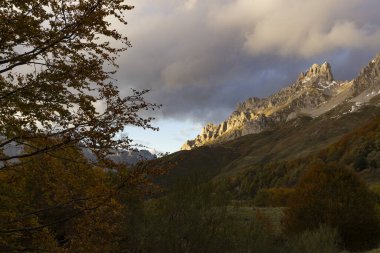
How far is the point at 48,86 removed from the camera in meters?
8.99

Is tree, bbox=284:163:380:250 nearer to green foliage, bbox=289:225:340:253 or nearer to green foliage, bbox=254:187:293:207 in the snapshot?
green foliage, bbox=289:225:340:253

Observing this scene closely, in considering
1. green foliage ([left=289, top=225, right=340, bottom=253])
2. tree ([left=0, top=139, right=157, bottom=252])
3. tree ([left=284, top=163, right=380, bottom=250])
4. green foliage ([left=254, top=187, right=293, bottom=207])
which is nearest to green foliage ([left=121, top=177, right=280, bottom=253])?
green foliage ([left=289, top=225, right=340, bottom=253])

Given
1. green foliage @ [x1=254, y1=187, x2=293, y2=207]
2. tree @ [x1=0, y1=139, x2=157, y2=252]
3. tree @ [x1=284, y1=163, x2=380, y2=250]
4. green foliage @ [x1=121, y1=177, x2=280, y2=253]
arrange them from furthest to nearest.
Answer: green foliage @ [x1=254, y1=187, x2=293, y2=207] < tree @ [x1=284, y1=163, x2=380, y2=250] < green foliage @ [x1=121, y1=177, x2=280, y2=253] < tree @ [x1=0, y1=139, x2=157, y2=252]

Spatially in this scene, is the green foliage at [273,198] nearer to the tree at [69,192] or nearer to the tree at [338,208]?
the tree at [338,208]

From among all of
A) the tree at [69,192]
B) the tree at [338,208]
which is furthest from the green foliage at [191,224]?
the tree at [338,208]

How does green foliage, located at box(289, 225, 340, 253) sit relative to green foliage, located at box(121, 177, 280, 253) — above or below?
below

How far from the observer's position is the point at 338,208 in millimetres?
38719

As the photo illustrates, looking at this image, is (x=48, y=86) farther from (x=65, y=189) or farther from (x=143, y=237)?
(x=143, y=237)

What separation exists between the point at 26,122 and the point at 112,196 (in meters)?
2.30

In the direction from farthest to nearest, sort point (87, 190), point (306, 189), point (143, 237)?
1. point (306, 189)
2. point (143, 237)
3. point (87, 190)

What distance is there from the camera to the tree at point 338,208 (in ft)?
126

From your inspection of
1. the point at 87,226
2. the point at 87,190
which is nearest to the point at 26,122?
the point at 87,190

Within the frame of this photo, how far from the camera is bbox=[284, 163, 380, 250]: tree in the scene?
38312 millimetres

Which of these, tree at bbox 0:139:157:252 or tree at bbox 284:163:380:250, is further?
tree at bbox 284:163:380:250
